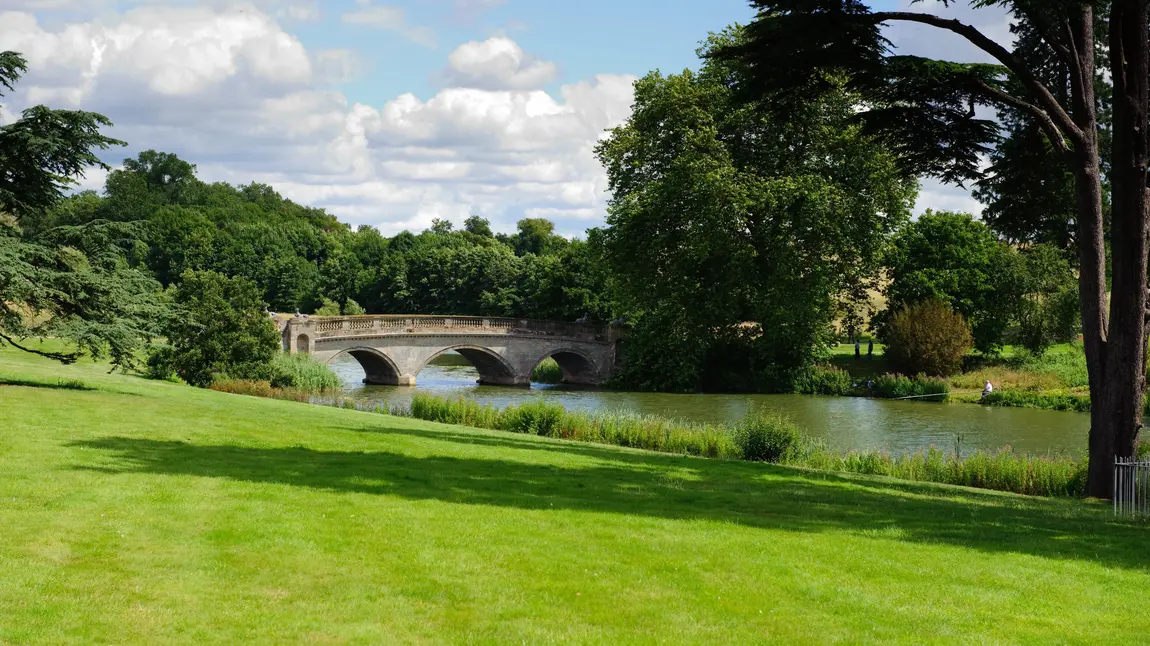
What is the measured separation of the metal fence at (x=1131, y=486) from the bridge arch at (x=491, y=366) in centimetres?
3985

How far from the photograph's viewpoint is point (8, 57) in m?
21.5

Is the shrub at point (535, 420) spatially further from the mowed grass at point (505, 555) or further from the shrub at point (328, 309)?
the shrub at point (328, 309)

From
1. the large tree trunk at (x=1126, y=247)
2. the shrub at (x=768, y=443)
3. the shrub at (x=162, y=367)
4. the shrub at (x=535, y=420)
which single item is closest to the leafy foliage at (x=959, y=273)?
the shrub at (x=535, y=420)

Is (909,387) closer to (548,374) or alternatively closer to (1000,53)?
(548,374)

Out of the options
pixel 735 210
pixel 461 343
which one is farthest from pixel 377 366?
pixel 735 210

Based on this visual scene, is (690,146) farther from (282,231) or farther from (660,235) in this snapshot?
(282,231)

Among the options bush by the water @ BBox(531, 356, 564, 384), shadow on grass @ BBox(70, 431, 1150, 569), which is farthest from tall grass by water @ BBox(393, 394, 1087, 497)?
bush by the water @ BBox(531, 356, 564, 384)

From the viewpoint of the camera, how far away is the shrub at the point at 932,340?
158 ft

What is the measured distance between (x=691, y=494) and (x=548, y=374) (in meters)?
45.6

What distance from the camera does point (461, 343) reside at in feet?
171

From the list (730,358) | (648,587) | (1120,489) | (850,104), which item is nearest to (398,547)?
(648,587)

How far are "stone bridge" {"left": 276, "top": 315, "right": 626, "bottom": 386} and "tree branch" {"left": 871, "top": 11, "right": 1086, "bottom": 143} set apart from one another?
33.4 meters

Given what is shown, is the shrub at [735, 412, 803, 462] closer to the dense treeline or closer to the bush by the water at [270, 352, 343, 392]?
the bush by the water at [270, 352, 343, 392]

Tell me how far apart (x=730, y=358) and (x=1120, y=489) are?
118 ft
